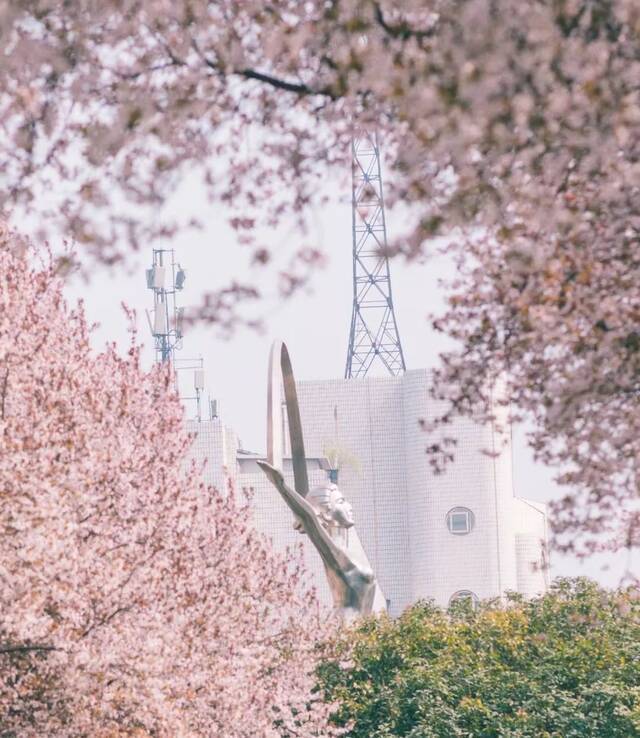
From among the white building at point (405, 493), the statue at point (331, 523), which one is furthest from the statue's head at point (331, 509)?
the white building at point (405, 493)

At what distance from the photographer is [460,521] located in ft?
279

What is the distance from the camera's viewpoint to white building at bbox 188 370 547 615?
84188 millimetres

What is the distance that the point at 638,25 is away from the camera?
770cm

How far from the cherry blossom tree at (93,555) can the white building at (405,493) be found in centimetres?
5390

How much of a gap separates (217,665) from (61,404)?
5528mm

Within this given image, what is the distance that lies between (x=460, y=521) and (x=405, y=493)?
17.3ft

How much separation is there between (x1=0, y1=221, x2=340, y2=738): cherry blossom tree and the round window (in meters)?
56.9

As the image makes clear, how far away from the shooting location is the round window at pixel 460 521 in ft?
278

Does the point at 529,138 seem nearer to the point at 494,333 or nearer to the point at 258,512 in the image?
the point at 494,333

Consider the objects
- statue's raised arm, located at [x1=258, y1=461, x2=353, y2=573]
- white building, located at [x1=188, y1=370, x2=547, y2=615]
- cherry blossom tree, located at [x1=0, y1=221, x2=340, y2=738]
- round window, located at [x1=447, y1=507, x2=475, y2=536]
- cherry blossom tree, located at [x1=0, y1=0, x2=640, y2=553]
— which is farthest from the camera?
round window, located at [x1=447, y1=507, x2=475, y2=536]

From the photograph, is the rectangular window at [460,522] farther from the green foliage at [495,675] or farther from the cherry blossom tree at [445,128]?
the cherry blossom tree at [445,128]

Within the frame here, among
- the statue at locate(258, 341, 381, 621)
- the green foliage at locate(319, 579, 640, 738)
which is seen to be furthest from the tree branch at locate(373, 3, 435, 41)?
the statue at locate(258, 341, 381, 621)

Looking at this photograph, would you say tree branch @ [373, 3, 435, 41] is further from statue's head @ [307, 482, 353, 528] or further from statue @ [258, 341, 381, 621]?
statue's head @ [307, 482, 353, 528]

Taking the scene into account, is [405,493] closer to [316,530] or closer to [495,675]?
[495,675]
